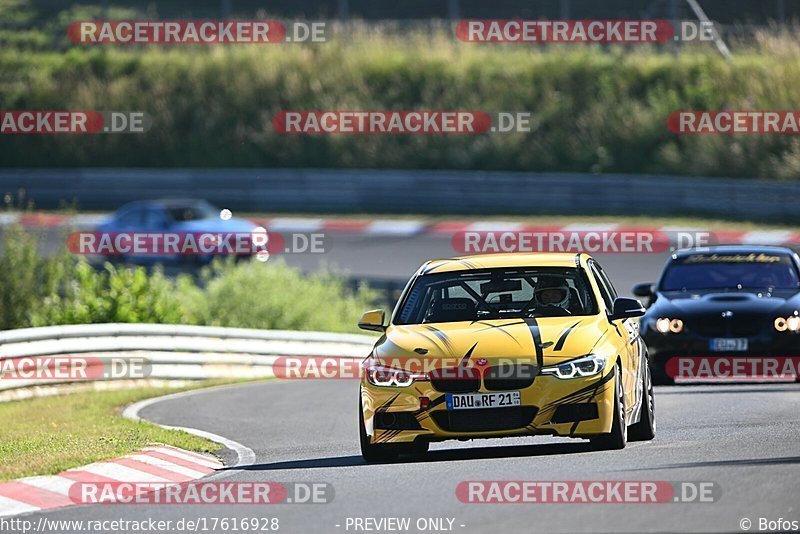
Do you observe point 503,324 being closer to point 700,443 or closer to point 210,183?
point 700,443

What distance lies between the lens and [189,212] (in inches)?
1271

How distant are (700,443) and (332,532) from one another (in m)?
3.95

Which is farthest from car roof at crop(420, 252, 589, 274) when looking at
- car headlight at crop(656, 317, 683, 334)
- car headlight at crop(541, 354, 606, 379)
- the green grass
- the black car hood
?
the black car hood

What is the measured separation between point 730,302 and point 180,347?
7.89 meters

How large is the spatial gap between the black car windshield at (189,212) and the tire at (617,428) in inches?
849

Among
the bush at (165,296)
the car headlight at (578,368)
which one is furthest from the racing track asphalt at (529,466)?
the bush at (165,296)

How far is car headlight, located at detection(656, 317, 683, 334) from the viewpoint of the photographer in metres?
16.5

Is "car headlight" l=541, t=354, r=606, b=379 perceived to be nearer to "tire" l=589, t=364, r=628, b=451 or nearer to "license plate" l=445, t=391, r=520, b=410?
"tire" l=589, t=364, r=628, b=451

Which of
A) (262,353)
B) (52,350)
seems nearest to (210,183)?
(262,353)

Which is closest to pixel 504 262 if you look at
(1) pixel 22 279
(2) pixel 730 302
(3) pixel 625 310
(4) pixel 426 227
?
(3) pixel 625 310

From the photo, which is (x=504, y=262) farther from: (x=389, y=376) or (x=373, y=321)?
(x=389, y=376)

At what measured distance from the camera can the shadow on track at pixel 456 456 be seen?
37.5 feet

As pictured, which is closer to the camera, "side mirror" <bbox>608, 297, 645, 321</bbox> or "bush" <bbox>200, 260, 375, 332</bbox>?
"side mirror" <bbox>608, 297, 645, 321</bbox>

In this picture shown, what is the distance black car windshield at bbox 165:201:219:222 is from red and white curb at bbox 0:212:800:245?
2128 mm
